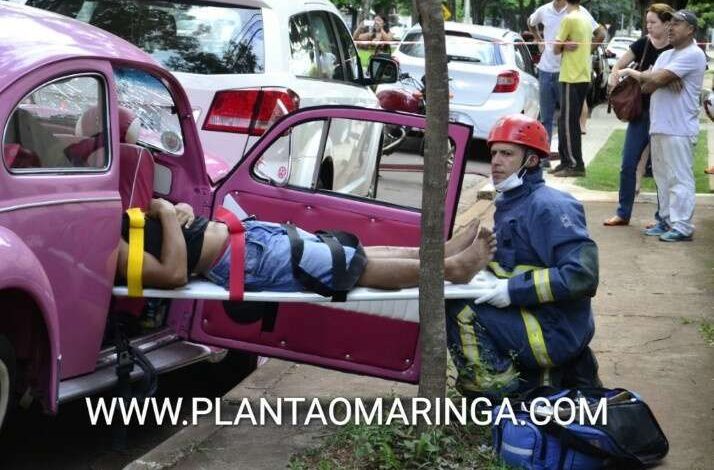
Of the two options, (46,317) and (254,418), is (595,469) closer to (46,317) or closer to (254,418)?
(254,418)

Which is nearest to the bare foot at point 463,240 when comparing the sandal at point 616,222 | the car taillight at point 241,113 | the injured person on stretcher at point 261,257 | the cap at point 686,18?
the injured person on stretcher at point 261,257

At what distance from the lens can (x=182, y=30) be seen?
27.3 ft

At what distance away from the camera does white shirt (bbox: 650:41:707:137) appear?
9.84 meters

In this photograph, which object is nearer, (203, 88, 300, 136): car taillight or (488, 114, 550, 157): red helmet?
(488, 114, 550, 157): red helmet

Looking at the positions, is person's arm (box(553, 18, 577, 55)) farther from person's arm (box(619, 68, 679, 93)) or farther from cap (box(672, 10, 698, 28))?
cap (box(672, 10, 698, 28))

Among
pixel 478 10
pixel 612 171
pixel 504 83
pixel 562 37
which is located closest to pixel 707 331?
pixel 562 37

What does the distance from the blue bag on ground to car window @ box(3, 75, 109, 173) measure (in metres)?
2.04

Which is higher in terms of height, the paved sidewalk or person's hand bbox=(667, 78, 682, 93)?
person's hand bbox=(667, 78, 682, 93)

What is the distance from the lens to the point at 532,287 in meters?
5.41

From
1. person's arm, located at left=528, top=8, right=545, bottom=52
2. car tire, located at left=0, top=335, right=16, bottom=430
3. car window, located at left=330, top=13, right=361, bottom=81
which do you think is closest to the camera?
car tire, located at left=0, top=335, right=16, bottom=430

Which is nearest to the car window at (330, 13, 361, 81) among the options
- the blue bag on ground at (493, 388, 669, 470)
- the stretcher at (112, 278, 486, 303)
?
the stretcher at (112, 278, 486, 303)

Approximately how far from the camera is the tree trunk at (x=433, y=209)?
4.70m

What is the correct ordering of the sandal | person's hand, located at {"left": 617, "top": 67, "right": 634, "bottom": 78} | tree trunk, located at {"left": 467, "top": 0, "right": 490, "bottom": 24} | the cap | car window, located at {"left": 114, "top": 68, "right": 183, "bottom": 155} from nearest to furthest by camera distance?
car window, located at {"left": 114, "top": 68, "right": 183, "bottom": 155}
the cap
person's hand, located at {"left": 617, "top": 67, "right": 634, "bottom": 78}
the sandal
tree trunk, located at {"left": 467, "top": 0, "right": 490, "bottom": 24}

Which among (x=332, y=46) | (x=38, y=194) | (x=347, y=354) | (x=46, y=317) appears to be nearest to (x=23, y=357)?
(x=46, y=317)
